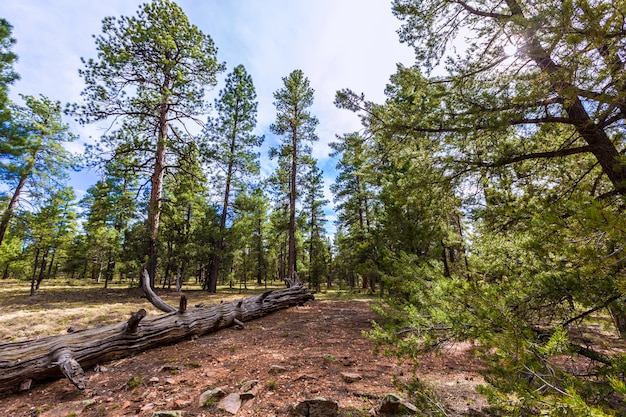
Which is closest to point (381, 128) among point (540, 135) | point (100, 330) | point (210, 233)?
point (540, 135)

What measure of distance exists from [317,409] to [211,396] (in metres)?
1.42

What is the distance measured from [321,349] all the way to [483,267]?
11.9 feet

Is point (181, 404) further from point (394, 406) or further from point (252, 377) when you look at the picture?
point (394, 406)

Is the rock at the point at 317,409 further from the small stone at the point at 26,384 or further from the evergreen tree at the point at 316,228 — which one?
the evergreen tree at the point at 316,228

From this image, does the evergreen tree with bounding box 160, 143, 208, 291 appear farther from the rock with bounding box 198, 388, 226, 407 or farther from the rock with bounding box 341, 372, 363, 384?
the rock with bounding box 341, 372, 363, 384

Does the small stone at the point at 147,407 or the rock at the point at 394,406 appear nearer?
the rock at the point at 394,406

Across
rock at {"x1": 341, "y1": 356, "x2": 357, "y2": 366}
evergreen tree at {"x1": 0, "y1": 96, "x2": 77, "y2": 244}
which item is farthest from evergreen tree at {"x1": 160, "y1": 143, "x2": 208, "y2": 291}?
rock at {"x1": 341, "y1": 356, "x2": 357, "y2": 366}

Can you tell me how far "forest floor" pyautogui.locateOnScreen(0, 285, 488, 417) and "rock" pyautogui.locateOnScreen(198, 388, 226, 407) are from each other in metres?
0.05

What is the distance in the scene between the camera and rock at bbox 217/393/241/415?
289cm

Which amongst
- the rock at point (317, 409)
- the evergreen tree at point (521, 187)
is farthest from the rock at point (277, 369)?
the evergreen tree at point (521, 187)

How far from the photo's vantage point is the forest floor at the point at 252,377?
9.87ft

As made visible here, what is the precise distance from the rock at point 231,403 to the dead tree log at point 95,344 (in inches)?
86.0

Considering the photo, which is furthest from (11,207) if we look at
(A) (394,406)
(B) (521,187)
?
(B) (521,187)

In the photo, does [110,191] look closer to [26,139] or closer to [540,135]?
[26,139]
